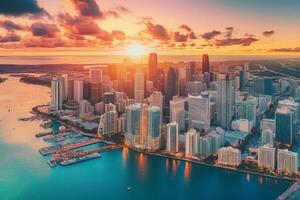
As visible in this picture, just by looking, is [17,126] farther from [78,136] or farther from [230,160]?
[230,160]

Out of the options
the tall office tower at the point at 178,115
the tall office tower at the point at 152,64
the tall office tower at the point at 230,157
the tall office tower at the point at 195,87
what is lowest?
the tall office tower at the point at 230,157

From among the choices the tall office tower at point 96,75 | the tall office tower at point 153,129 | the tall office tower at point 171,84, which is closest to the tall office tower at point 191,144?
the tall office tower at point 153,129

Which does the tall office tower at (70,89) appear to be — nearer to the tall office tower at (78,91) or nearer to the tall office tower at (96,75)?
the tall office tower at (78,91)

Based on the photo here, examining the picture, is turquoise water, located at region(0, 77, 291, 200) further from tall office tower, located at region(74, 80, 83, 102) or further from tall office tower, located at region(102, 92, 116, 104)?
tall office tower, located at region(74, 80, 83, 102)

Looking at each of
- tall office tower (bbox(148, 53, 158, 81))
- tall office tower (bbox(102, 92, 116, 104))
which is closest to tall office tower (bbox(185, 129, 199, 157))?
tall office tower (bbox(102, 92, 116, 104))

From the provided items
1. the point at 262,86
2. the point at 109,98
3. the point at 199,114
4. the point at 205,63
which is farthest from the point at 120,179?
the point at 205,63

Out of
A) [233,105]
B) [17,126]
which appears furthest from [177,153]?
[17,126]
